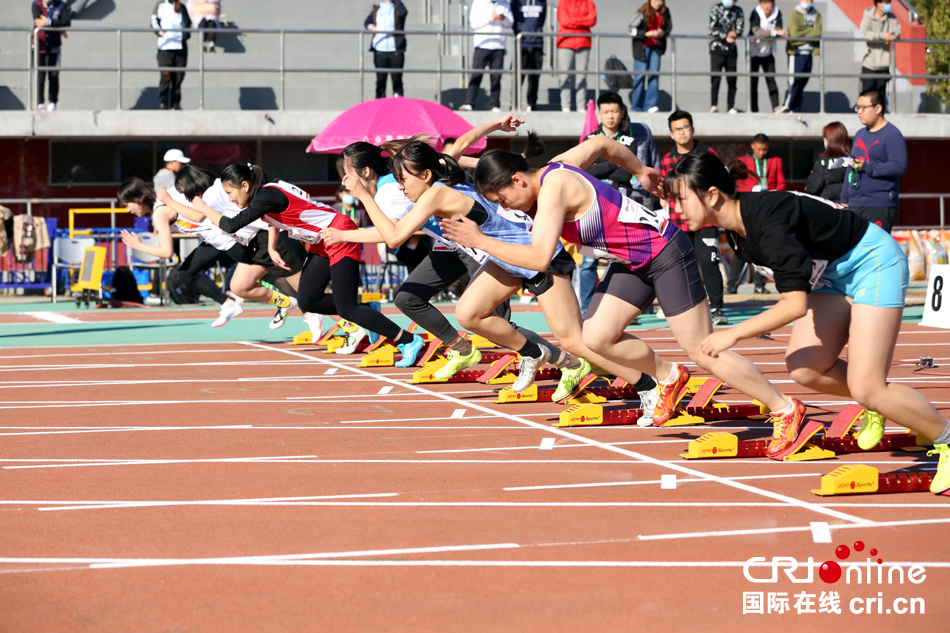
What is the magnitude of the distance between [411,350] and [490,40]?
1273 centimetres

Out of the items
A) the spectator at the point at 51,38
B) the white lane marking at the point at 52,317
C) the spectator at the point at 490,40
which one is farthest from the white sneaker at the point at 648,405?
the spectator at the point at 51,38

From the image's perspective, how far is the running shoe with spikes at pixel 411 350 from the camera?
395 inches

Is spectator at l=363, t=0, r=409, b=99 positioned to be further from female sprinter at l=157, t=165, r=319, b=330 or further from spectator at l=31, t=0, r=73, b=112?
female sprinter at l=157, t=165, r=319, b=330

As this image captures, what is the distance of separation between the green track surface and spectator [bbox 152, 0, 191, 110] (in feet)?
21.9

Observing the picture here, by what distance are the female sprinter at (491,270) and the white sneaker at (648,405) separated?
134 millimetres

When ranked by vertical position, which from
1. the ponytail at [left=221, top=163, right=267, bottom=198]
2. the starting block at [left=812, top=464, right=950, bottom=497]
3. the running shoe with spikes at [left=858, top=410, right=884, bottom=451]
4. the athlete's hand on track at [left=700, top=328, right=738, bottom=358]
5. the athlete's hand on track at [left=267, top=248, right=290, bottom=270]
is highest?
the ponytail at [left=221, top=163, right=267, bottom=198]

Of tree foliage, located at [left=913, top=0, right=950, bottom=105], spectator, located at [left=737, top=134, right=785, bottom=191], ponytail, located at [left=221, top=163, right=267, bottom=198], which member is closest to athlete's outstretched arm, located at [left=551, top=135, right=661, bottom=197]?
ponytail, located at [left=221, top=163, right=267, bottom=198]

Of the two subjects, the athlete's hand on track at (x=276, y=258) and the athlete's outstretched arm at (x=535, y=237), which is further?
the athlete's hand on track at (x=276, y=258)

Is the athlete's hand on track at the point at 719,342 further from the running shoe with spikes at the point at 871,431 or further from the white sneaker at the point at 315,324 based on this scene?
the white sneaker at the point at 315,324

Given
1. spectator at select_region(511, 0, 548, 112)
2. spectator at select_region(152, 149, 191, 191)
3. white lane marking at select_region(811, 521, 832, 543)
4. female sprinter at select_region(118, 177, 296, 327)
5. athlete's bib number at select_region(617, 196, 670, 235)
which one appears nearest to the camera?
white lane marking at select_region(811, 521, 832, 543)

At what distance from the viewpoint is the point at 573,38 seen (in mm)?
21625

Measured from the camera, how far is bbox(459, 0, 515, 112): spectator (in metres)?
21.1

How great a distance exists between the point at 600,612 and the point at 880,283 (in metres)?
2.45

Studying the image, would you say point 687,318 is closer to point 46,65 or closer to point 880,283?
point 880,283
